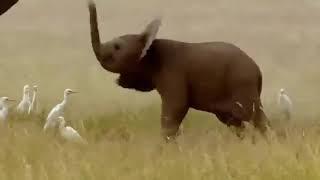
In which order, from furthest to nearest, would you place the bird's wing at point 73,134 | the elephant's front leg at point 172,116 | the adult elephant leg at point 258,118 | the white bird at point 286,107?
the white bird at point 286,107, the elephant's front leg at point 172,116, the adult elephant leg at point 258,118, the bird's wing at point 73,134

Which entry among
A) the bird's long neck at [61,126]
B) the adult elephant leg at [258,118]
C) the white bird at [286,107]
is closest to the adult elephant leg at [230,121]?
the adult elephant leg at [258,118]

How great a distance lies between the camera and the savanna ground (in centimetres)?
442

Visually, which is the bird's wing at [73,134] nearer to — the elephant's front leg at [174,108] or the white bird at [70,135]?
the white bird at [70,135]

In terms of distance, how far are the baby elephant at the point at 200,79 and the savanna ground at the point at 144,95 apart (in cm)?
30

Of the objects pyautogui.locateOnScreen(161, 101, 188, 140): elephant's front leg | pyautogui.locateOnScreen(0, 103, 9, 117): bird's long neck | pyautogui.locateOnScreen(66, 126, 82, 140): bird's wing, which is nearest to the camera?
pyautogui.locateOnScreen(66, 126, 82, 140): bird's wing

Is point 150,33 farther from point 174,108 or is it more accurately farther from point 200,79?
point 174,108

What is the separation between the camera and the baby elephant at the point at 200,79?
802 cm

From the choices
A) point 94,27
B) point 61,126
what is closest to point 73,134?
point 61,126

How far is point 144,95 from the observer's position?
1302 centimetres

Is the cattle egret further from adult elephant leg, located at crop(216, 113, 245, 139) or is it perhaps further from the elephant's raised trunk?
adult elephant leg, located at crop(216, 113, 245, 139)

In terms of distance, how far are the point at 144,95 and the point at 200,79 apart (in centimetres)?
497

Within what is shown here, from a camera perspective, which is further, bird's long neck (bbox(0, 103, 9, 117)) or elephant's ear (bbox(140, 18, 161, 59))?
bird's long neck (bbox(0, 103, 9, 117))

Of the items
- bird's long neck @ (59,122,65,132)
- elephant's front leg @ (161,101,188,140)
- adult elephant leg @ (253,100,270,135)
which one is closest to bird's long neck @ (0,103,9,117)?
bird's long neck @ (59,122,65,132)

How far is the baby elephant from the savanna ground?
304 mm
